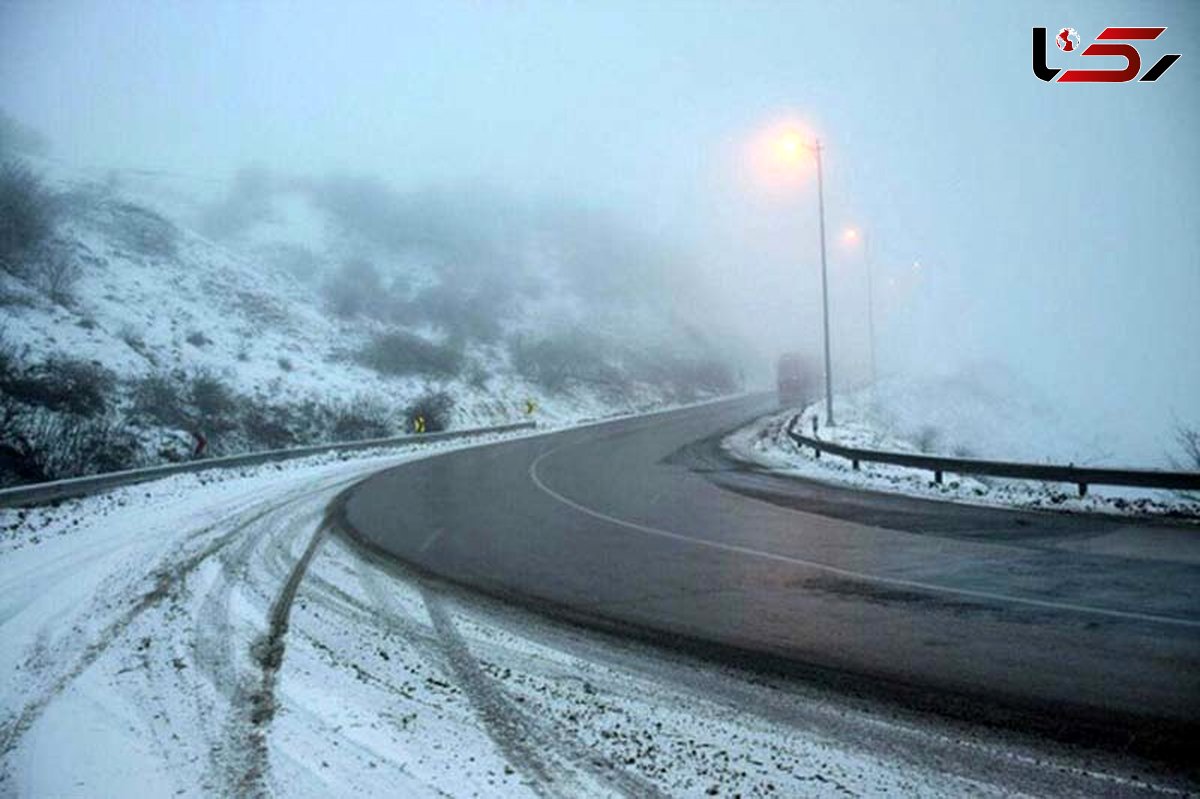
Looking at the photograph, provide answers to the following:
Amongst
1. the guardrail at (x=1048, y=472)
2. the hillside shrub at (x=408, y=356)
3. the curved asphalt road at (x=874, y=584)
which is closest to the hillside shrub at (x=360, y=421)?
the hillside shrub at (x=408, y=356)

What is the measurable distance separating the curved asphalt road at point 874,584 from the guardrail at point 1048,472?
1.83m

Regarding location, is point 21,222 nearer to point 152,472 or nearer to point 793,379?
point 152,472

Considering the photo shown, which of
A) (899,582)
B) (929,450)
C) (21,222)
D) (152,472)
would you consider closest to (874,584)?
(899,582)

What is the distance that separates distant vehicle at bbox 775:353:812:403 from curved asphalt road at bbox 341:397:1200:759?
107 ft

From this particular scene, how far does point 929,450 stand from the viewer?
2580 centimetres

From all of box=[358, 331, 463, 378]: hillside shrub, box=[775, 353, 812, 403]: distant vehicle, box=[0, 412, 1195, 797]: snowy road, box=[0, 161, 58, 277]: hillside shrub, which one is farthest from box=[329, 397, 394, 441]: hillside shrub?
box=[775, 353, 812, 403]: distant vehicle

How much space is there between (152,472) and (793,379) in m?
37.4

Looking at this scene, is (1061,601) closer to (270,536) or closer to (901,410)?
(270,536)

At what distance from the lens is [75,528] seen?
36.5 ft

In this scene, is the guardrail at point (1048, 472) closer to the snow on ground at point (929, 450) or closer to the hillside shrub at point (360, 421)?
the snow on ground at point (929, 450)

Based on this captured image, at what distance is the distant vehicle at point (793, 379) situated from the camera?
1778 inches

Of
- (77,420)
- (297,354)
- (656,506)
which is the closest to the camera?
(656,506)

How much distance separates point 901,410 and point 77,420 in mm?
34252

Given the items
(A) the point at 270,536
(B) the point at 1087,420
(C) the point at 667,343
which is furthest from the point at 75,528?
(C) the point at 667,343
